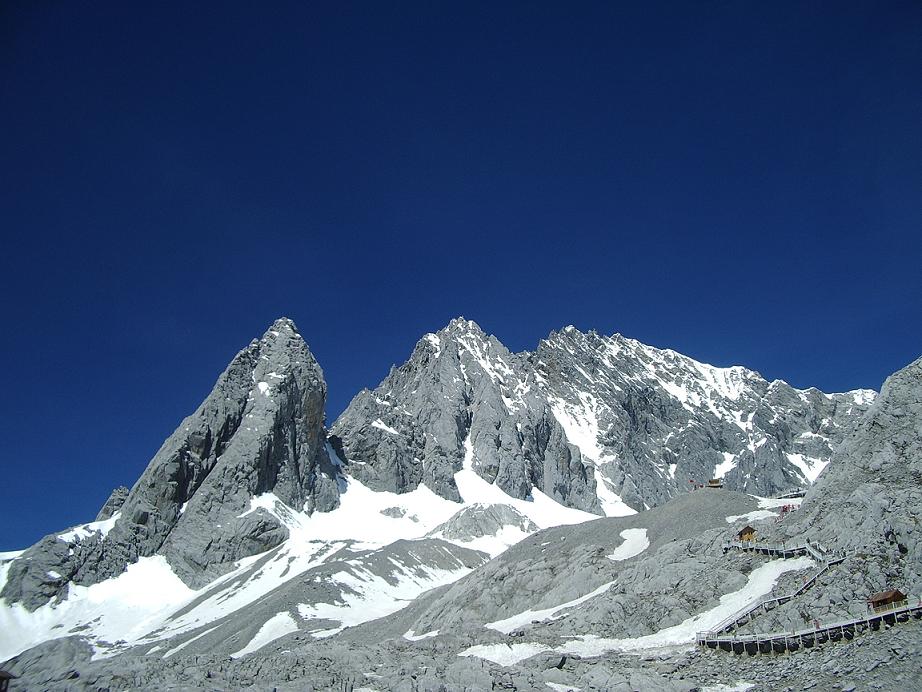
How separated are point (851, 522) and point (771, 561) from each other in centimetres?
618

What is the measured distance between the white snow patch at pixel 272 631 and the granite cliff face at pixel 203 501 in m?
63.1

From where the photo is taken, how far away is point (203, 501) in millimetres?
170000

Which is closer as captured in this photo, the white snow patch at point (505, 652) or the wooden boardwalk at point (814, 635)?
the wooden boardwalk at point (814, 635)

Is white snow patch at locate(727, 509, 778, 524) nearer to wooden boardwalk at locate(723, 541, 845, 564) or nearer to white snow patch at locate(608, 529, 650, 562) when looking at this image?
white snow patch at locate(608, 529, 650, 562)

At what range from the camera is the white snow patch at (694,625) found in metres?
44.2

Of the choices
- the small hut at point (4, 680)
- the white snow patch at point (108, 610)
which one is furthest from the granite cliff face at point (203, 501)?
the small hut at point (4, 680)

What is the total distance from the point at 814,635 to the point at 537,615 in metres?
28.9

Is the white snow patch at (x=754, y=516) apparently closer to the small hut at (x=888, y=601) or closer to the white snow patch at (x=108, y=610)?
the small hut at (x=888, y=601)

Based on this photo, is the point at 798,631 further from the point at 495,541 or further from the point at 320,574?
the point at 495,541

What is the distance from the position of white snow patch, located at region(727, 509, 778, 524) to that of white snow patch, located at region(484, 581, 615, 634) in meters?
16.7

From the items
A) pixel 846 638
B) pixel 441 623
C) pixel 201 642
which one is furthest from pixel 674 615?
pixel 201 642

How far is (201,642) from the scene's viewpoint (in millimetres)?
98812

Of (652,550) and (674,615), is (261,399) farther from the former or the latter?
(674,615)

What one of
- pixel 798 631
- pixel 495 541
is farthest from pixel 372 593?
pixel 798 631
